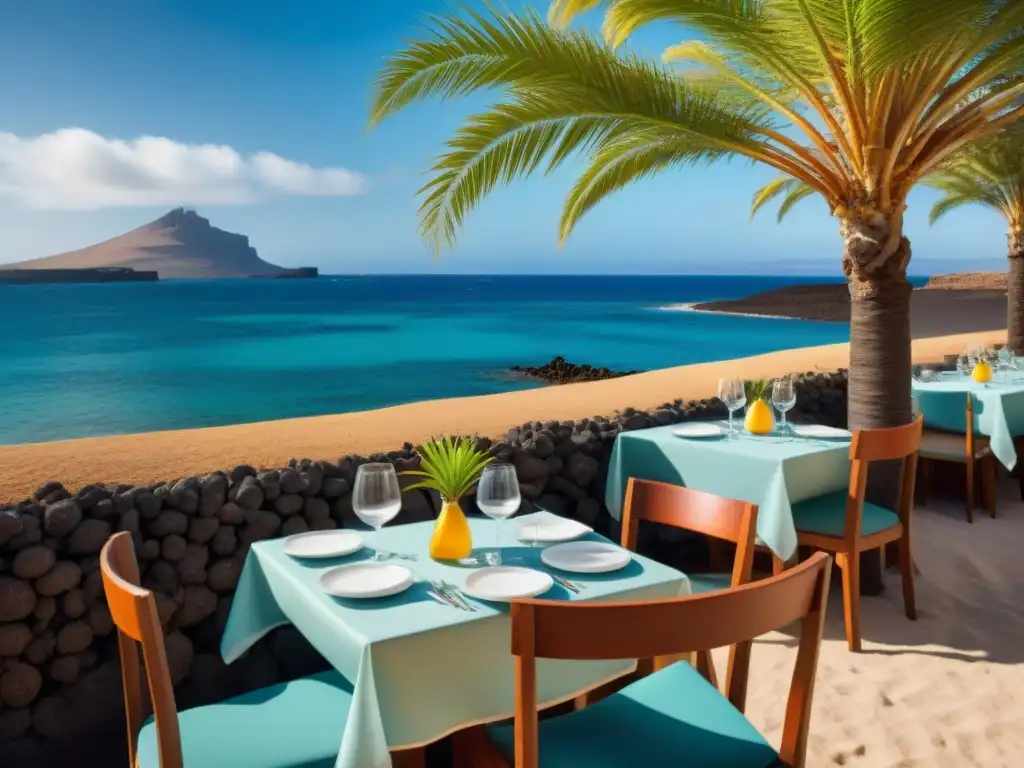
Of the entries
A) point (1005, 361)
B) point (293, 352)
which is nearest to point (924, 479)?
point (1005, 361)

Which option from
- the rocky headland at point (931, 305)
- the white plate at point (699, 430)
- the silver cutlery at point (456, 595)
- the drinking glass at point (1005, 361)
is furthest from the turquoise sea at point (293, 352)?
the silver cutlery at point (456, 595)

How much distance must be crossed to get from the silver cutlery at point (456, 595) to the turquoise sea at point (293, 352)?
19308 millimetres

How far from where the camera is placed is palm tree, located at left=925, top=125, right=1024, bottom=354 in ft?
32.4

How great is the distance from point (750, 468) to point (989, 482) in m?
2.98

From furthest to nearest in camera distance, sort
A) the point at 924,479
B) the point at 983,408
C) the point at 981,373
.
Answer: the point at 981,373
the point at 924,479
the point at 983,408

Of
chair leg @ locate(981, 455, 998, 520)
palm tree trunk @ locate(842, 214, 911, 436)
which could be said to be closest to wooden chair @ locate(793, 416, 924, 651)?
palm tree trunk @ locate(842, 214, 911, 436)

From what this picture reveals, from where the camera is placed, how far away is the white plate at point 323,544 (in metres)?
2.57

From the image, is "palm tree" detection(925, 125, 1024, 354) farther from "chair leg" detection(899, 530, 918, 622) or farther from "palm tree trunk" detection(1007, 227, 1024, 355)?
"chair leg" detection(899, 530, 918, 622)

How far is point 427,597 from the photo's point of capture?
7.28ft

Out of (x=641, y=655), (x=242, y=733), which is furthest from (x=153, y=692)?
(x=641, y=655)

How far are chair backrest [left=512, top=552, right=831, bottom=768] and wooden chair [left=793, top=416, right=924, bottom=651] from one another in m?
2.49

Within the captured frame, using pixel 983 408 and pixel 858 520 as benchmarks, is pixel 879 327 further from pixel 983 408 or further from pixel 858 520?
pixel 983 408

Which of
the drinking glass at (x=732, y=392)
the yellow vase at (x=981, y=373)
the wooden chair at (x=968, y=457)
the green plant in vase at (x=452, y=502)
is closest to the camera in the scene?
the green plant in vase at (x=452, y=502)

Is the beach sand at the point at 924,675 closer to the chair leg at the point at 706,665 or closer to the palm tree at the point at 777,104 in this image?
the chair leg at the point at 706,665
